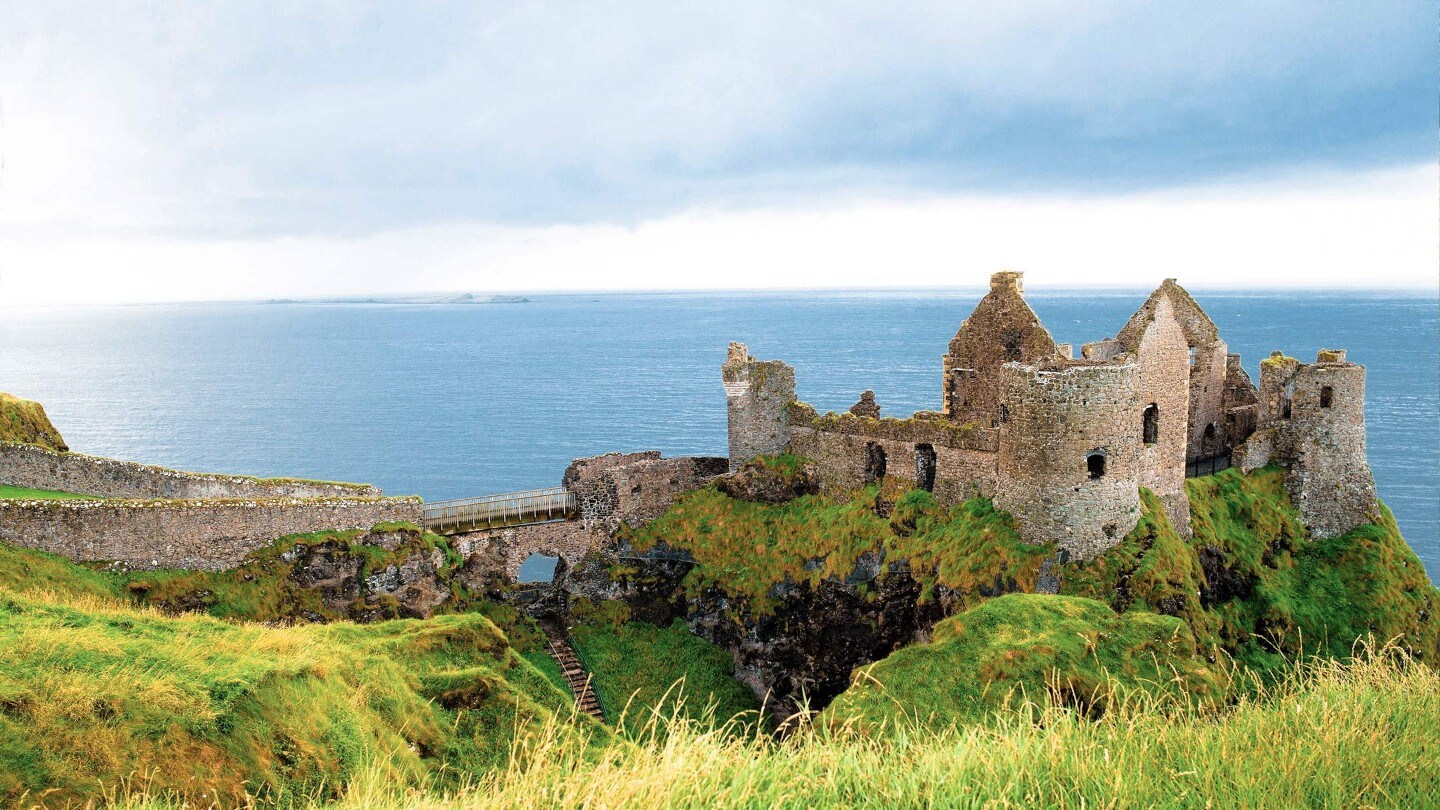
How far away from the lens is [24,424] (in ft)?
114

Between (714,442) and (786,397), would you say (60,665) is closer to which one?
(786,397)

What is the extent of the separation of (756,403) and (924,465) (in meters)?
6.96

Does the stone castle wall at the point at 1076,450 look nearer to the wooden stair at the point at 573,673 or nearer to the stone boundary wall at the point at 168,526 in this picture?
the wooden stair at the point at 573,673

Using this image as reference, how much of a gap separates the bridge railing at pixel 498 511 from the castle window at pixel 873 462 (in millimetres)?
11185

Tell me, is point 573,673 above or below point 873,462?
→ below

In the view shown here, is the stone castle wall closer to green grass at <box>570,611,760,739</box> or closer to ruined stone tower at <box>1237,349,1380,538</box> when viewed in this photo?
ruined stone tower at <box>1237,349,1380,538</box>

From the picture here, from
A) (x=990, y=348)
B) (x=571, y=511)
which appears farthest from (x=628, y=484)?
(x=990, y=348)

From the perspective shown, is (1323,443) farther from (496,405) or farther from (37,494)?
(496,405)

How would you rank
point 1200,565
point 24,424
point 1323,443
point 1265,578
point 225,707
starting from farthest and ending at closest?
point 24,424 < point 1323,443 < point 1265,578 < point 1200,565 < point 225,707

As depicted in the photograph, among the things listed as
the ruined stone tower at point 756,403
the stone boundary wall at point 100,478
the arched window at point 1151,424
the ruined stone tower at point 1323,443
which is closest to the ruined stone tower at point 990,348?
the arched window at point 1151,424

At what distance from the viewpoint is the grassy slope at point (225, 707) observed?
10266 millimetres

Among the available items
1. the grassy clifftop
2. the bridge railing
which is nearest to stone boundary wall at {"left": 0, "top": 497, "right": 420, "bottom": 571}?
the bridge railing

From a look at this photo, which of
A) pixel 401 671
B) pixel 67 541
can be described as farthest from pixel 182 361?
pixel 401 671

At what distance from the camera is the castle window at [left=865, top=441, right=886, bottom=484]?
30.6 metres
